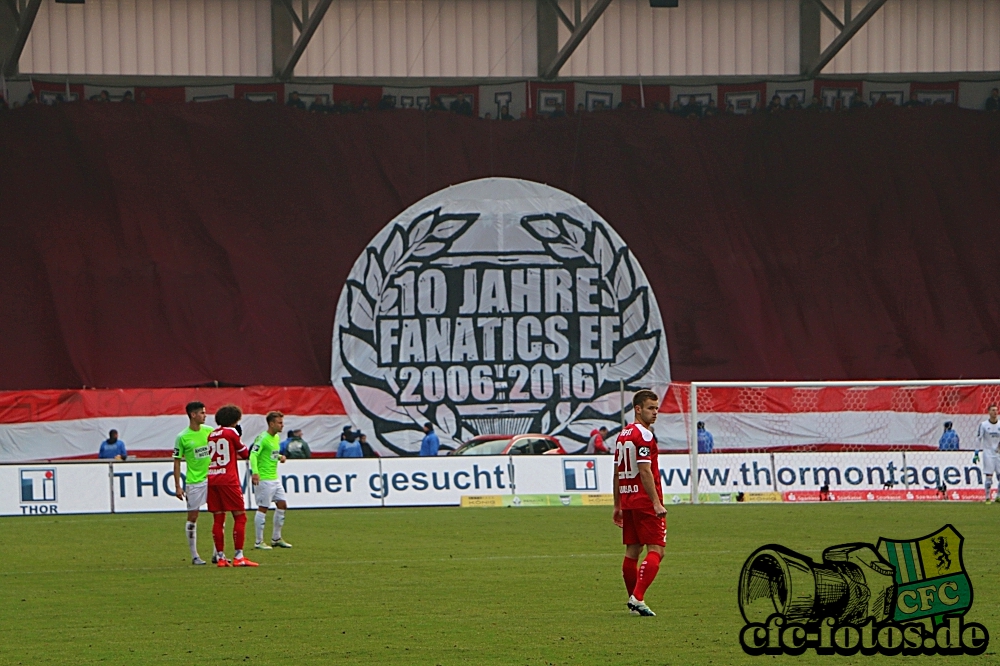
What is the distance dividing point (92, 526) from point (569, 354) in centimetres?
1710

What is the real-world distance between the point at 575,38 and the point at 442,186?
544cm

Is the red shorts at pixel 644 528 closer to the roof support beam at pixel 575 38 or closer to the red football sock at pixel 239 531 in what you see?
the red football sock at pixel 239 531

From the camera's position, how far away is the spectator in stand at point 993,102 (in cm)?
4006

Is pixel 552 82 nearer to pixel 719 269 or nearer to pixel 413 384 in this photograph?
pixel 719 269

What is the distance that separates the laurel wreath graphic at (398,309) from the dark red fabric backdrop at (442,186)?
738 millimetres

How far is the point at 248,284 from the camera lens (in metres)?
37.2

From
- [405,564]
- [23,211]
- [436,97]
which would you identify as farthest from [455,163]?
[405,564]

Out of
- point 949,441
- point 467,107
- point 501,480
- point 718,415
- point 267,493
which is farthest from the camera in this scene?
point 467,107

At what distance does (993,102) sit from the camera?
132 ft

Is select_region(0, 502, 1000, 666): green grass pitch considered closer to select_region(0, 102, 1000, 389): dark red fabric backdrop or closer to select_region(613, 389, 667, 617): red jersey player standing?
select_region(613, 389, 667, 617): red jersey player standing

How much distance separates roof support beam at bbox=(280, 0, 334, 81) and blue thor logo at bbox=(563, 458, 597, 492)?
1460 cm

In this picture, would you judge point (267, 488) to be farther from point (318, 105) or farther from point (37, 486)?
point (318, 105)

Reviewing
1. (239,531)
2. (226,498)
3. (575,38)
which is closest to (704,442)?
(575,38)

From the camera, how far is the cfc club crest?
3675 cm
